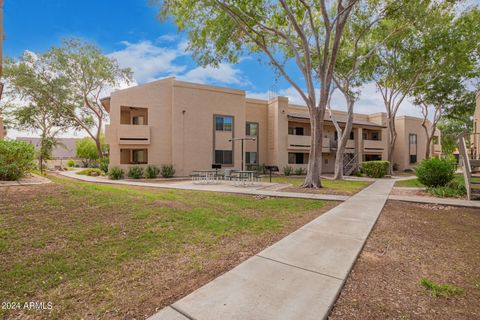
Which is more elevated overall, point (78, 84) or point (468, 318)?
point (78, 84)

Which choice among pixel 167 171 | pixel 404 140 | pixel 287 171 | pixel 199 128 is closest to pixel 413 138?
pixel 404 140

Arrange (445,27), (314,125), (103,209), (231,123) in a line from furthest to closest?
(231,123)
(445,27)
(314,125)
(103,209)

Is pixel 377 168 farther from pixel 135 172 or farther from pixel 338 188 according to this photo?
pixel 135 172

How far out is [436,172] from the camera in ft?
38.0

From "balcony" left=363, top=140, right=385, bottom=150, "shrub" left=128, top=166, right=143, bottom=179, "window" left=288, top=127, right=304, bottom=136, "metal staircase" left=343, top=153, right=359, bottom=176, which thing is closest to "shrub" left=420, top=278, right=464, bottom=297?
"shrub" left=128, top=166, right=143, bottom=179

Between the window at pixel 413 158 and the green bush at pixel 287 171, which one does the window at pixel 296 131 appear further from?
the window at pixel 413 158

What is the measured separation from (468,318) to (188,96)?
21.6 m

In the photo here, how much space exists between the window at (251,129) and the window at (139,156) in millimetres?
10810

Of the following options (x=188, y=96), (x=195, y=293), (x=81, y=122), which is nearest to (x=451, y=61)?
(x=188, y=96)

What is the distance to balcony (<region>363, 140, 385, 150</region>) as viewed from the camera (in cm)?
3097

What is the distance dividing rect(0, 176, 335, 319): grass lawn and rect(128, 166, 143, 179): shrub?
1258 centimetres

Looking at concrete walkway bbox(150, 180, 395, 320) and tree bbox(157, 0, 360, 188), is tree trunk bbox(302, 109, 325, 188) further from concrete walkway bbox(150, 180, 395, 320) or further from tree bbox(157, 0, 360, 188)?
concrete walkway bbox(150, 180, 395, 320)

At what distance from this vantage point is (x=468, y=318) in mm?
2539

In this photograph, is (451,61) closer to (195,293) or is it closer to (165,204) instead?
(165,204)
